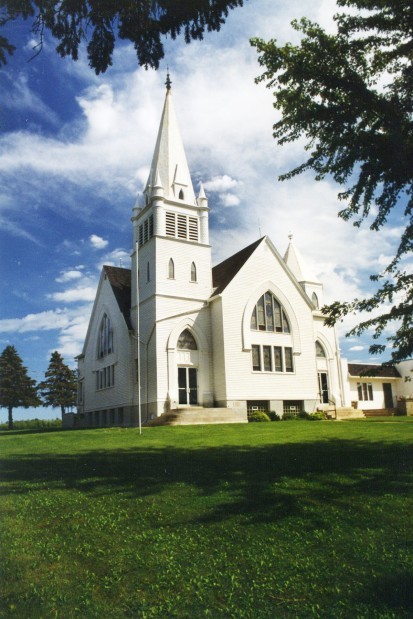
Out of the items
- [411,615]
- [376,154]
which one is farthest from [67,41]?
[411,615]

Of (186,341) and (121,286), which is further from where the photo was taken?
(121,286)

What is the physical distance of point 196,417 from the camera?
92.2 ft

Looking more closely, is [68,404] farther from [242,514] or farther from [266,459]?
[242,514]

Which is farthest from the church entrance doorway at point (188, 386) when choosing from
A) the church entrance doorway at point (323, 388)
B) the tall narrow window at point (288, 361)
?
the church entrance doorway at point (323, 388)

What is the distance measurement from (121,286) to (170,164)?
34.5 ft

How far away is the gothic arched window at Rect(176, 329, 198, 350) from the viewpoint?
1288 inches

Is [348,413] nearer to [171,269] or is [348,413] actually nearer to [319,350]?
[319,350]

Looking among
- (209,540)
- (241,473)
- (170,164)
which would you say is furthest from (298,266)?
(209,540)

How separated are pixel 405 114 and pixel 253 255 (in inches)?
959

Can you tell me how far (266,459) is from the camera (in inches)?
455

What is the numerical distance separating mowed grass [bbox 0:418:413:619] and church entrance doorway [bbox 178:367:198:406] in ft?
69.5

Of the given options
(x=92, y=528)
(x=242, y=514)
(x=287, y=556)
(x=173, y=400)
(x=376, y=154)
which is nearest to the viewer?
(x=287, y=556)

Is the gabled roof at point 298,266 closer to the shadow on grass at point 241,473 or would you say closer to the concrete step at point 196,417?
the concrete step at point 196,417

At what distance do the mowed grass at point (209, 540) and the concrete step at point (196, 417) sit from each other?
660 inches
